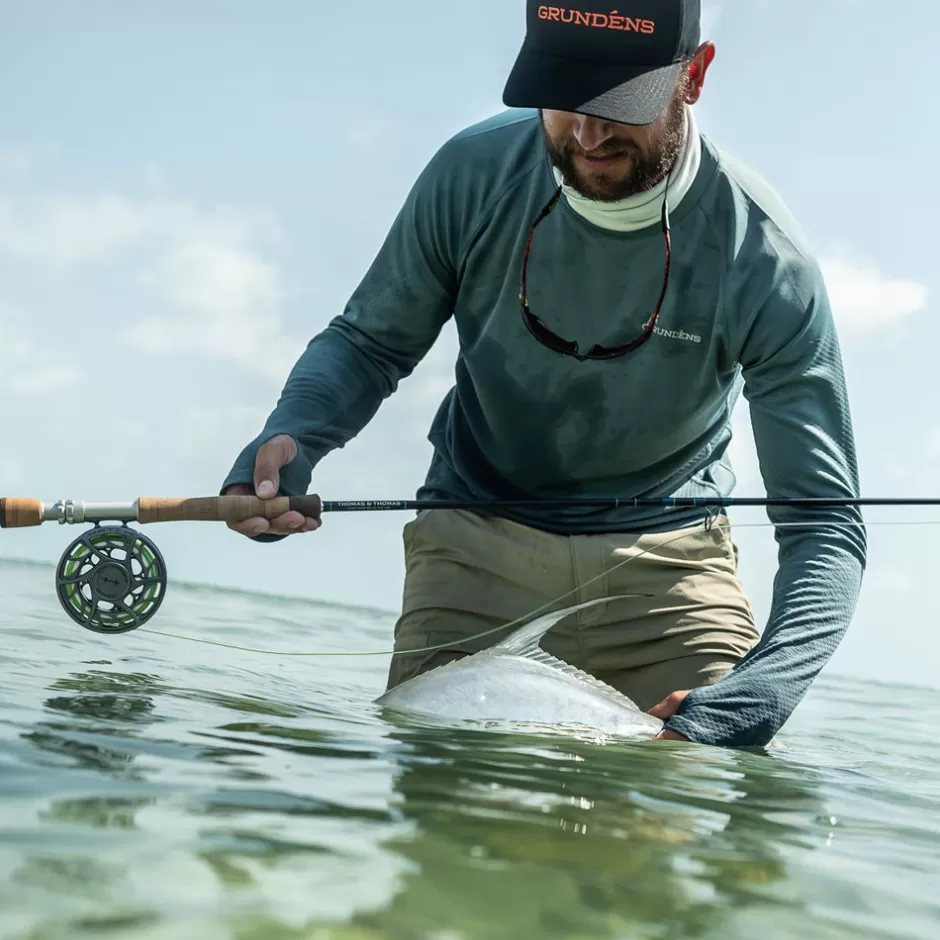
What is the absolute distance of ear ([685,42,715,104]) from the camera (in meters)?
3.50

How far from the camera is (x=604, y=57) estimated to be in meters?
3.31

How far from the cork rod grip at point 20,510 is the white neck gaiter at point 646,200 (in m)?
1.62

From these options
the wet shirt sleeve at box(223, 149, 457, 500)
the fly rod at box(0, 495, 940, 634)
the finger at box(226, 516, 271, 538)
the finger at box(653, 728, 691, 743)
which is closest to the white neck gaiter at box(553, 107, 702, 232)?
the wet shirt sleeve at box(223, 149, 457, 500)

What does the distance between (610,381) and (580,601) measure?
2.20ft

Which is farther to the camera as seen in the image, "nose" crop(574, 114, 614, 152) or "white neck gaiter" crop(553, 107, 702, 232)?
"white neck gaiter" crop(553, 107, 702, 232)

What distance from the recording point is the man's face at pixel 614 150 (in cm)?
336

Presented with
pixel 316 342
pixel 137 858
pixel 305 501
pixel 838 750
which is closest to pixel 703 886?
pixel 137 858

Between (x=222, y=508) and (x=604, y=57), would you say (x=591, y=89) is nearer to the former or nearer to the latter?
(x=604, y=57)

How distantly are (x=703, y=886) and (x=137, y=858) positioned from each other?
740 millimetres

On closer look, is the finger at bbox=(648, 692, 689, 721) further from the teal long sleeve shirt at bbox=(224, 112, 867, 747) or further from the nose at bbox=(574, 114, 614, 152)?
the nose at bbox=(574, 114, 614, 152)

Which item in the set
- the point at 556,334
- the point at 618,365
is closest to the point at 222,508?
the point at 556,334

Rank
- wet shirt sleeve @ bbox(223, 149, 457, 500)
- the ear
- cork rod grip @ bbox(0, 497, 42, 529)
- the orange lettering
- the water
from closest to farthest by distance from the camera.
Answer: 1. the water
2. cork rod grip @ bbox(0, 497, 42, 529)
3. the orange lettering
4. the ear
5. wet shirt sleeve @ bbox(223, 149, 457, 500)

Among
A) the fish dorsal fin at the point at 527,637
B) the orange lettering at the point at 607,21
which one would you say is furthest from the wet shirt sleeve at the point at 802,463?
the orange lettering at the point at 607,21

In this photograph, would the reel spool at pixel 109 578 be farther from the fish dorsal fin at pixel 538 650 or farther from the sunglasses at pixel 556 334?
the sunglasses at pixel 556 334
